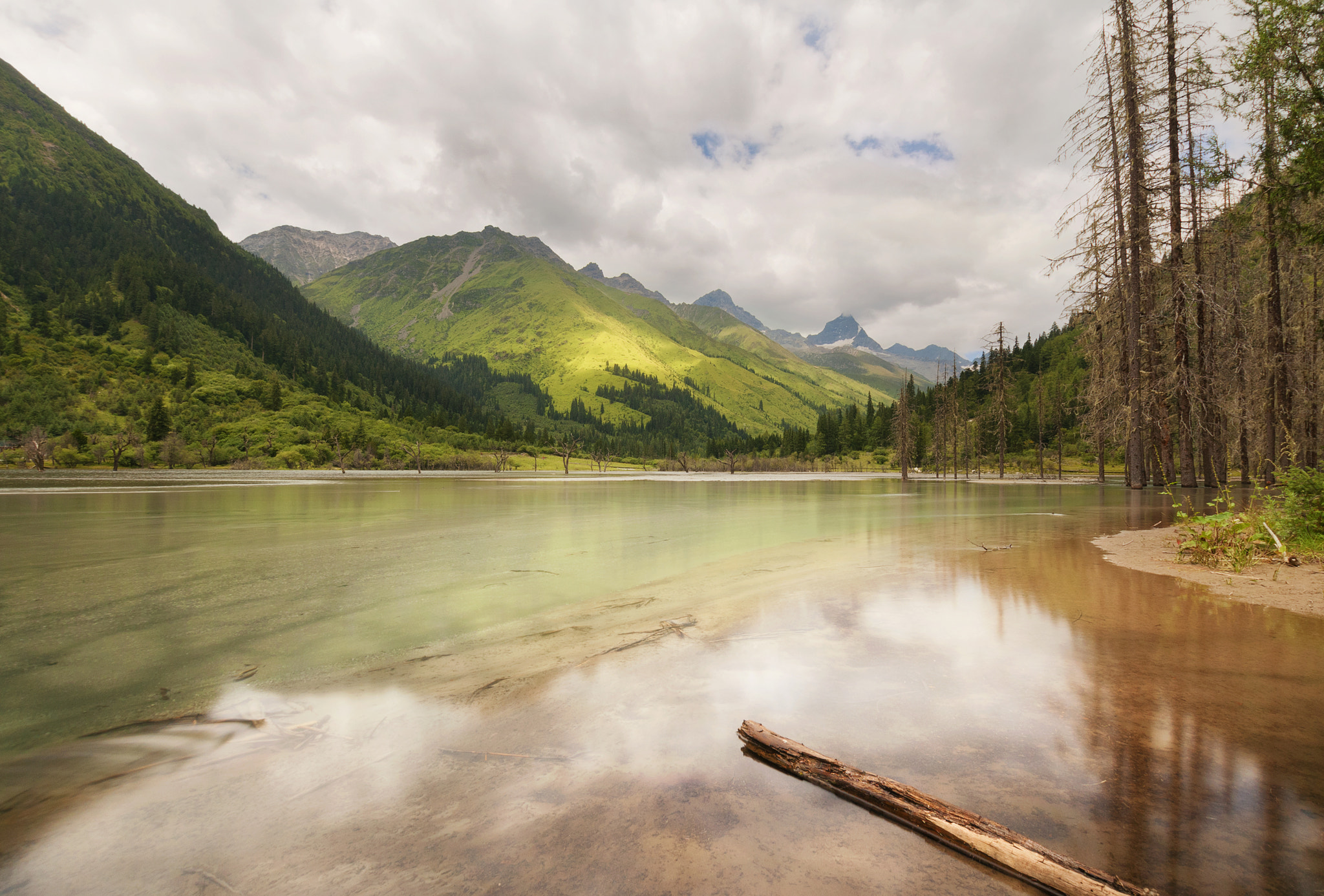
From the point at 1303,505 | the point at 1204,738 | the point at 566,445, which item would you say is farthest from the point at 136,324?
the point at 1303,505

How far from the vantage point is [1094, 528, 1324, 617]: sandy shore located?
23.5 ft

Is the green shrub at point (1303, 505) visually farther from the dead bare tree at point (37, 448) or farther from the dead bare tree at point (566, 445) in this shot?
the dead bare tree at point (566, 445)

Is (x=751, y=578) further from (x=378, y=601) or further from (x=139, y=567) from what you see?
(x=139, y=567)

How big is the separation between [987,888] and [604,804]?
6.45 feet

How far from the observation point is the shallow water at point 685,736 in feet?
8.78

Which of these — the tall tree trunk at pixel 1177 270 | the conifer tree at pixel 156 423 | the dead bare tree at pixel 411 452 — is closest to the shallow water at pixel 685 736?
the tall tree trunk at pixel 1177 270

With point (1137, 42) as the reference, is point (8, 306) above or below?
above

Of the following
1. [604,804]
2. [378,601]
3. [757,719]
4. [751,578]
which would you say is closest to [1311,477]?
[751,578]

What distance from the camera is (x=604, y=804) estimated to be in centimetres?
314

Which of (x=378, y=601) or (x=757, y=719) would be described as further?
(x=378, y=601)

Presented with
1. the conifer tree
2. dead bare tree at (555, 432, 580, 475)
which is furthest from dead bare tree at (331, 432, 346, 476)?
dead bare tree at (555, 432, 580, 475)

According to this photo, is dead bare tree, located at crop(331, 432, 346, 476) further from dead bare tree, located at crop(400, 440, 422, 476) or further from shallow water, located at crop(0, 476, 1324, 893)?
shallow water, located at crop(0, 476, 1324, 893)

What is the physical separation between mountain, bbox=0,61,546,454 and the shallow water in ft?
360

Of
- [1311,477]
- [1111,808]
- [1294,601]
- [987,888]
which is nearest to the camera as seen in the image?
[987,888]
